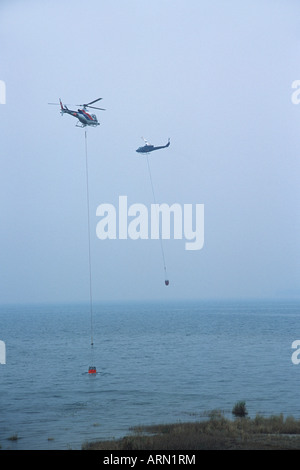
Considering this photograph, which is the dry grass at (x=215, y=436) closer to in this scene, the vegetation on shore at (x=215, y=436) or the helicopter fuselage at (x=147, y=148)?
the vegetation on shore at (x=215, y=436)

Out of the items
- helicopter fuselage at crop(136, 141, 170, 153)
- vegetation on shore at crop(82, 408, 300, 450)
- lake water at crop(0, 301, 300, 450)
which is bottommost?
lake water at crop(0, 301, 300, 450)

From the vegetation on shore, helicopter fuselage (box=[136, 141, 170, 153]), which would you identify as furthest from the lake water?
helicopter fuselage (box=[136, 141, 170, 153])

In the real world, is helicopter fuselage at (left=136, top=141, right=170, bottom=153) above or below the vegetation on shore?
above

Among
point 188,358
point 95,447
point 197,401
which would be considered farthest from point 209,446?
point 188,358

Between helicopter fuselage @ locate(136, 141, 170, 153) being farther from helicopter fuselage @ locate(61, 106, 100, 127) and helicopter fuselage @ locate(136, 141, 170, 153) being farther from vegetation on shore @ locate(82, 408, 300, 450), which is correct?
vegetation on shore @ locate(82, 408, 300, 450)

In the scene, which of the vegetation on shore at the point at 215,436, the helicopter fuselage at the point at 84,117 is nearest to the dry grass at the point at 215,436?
the vegetation on shore at the point at 215,436

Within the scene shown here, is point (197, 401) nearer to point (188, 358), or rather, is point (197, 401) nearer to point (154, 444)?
point (154, 444)

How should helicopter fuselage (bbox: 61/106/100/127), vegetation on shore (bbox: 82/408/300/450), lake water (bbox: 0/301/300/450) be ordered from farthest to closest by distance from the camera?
helicopter fuselage (bbox: 61/106/100/127) → lake water (bbox: 0/301/300/450) → vegetation on shore (bbox: 82/408/300/450)

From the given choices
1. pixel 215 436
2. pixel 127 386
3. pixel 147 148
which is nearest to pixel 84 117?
pixel 147 148

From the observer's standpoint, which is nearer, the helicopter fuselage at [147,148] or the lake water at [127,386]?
the lake water at [127,386]
